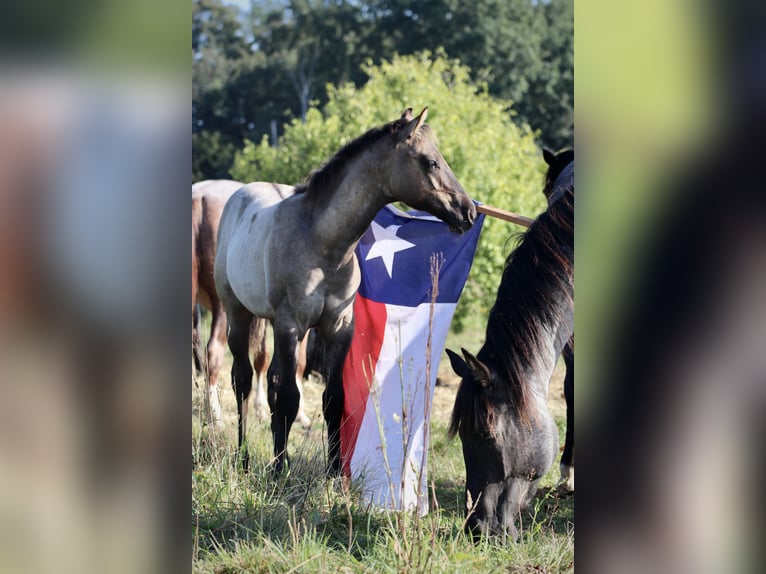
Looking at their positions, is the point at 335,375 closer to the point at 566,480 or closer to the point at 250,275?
the point at 250,275

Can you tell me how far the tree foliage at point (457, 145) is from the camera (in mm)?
10016

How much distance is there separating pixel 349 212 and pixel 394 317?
67 cm

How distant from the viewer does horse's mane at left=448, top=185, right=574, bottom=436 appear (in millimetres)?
3305

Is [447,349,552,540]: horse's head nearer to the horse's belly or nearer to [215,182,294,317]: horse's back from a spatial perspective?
the horse's belly

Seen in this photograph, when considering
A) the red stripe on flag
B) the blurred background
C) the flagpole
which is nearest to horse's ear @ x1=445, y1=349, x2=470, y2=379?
the red stripe on flag

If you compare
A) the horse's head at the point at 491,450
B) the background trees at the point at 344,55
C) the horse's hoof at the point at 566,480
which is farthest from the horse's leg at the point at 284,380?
the background trees at the point at 344,55

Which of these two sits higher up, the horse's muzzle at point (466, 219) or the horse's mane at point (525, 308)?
the horse's muzzle at point (466, 219)

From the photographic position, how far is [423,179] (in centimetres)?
410

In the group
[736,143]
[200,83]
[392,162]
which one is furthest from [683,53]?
[200,83]

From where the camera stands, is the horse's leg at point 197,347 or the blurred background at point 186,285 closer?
the blurred background at point 186,285

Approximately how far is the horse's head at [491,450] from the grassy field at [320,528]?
11cm

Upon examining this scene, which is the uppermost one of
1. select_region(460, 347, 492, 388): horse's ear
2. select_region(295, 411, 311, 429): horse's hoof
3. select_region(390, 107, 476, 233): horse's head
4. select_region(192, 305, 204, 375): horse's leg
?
select_region(390, 107, 476, 233): horse's head

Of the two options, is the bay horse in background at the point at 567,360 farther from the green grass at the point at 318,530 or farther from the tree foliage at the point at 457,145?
the tree foliage at the point at 457,145

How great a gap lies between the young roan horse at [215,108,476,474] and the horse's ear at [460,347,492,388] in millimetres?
1016
